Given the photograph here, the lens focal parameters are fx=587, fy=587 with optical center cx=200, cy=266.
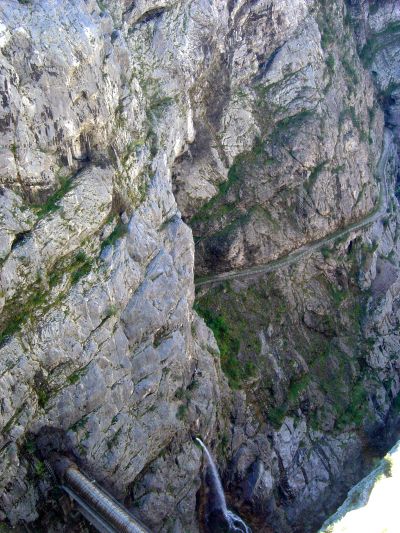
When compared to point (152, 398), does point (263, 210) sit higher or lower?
higher

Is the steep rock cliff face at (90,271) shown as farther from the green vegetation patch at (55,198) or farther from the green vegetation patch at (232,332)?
the green vegetation patch at (232,332)

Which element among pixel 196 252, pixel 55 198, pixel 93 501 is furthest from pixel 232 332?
pixel 55 198

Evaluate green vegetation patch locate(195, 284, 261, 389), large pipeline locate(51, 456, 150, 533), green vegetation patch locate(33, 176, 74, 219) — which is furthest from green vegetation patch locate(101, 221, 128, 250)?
green vegetation patch locate(195, 284, 261, 389)

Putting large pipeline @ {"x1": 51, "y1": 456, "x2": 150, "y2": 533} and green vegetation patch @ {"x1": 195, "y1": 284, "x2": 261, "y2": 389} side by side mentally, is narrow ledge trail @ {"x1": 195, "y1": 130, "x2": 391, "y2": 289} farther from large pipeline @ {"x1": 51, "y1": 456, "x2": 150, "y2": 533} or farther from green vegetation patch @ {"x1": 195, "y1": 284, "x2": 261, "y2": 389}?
large pipeline @ {"x1": 51, "y1": 456, "x2": 150, "y2": 533}

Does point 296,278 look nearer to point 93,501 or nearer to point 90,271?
point 90,271

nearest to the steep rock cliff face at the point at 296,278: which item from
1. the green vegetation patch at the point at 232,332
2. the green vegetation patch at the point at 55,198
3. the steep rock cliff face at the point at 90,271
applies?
the green vegetation patch at the point at 232,332

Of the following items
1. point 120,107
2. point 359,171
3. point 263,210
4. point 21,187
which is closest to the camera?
point 21,187

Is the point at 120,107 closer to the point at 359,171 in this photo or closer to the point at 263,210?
the point at 263,210

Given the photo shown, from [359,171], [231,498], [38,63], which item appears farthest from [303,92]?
[231,498]
